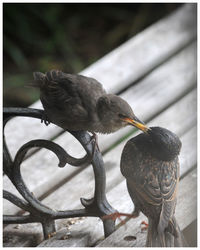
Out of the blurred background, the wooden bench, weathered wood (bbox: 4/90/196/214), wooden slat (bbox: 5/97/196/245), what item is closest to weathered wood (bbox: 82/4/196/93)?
the wooden bench

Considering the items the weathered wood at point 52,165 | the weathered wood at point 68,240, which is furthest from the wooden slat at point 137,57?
the weathered wood at point 68,240

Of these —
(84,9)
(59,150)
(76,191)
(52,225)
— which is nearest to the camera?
(59,150)

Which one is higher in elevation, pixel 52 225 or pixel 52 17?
pixel 52 17

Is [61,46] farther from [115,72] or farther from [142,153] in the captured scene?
[142,153]

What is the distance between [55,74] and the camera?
1.57m

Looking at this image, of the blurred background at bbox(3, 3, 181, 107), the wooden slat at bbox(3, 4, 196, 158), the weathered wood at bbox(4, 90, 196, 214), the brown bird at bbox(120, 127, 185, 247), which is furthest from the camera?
the blurred background at bbox(3, 3, 181, 107)

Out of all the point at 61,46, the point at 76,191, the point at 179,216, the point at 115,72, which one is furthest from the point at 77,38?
the point at 179,216

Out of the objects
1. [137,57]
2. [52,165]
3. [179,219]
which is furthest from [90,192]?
[137,57]

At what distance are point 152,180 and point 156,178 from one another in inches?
0.5

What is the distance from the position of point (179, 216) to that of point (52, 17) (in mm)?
2171

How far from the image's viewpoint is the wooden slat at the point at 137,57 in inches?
91.4

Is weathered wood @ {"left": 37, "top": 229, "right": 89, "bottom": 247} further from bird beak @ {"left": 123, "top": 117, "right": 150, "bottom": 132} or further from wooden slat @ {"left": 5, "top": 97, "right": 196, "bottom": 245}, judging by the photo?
bird beak @ {"left": 123, "top": 117, "right": 150, "bottom": 132}

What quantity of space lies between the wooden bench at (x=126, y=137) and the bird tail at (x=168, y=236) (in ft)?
0.11

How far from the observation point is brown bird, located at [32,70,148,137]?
4.73 feet
